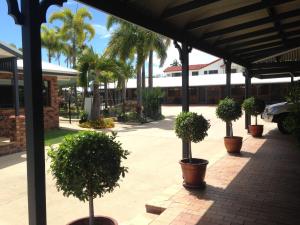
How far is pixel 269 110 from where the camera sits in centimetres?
1325

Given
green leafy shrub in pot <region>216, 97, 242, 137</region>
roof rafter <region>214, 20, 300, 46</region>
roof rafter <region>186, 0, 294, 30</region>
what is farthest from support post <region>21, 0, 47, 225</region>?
green leafy shrub in pot <region>216, 97, 242, 137</region>

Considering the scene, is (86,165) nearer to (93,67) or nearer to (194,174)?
(194,174)

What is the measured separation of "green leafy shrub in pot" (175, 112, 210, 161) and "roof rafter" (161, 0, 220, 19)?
6.07 feet

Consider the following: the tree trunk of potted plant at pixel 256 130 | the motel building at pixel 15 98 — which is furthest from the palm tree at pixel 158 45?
the tree trunk of potted plant at pixel 256 130

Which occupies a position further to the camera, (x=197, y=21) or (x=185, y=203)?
(x=197, y=21)

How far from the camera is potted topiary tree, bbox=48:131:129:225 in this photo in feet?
10.1

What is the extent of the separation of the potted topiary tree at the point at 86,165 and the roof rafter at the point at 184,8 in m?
2.88

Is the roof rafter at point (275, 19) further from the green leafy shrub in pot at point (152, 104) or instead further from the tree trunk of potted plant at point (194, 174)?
the green leafy shrub in pot at point (152, 104)

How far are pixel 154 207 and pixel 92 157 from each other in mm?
2208

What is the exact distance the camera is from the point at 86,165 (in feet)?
10.1

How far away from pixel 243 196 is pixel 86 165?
10.9 feet

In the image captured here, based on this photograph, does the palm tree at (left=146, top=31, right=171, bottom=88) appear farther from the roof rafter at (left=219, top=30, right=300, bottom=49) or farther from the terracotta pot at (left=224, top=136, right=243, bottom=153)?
the terracotta pot at (left=224, top=136, right=243, bottom=153)

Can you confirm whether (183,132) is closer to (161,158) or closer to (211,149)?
(161,158)

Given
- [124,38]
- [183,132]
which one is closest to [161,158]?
[183,132]
